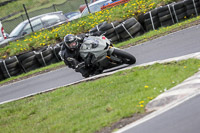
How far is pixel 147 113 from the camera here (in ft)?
Result: 20.7

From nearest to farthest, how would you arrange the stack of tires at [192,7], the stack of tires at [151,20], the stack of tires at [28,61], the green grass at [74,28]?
the stack of tires at [192,7] < the stack of tires at [151,20] < the stack of tires at [28,61] < the green grass at [74,28]

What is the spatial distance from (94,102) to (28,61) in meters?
10.4

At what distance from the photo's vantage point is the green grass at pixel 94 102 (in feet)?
22.7

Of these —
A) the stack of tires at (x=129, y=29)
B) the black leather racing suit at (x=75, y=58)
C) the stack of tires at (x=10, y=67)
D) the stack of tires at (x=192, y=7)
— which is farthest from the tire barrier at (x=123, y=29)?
the black leather racing suit at (x=75, y=58)

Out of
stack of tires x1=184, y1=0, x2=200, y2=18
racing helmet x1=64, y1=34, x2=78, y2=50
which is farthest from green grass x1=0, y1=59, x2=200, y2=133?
stack of tires x1=184, y1=0, x2=200, y2=18

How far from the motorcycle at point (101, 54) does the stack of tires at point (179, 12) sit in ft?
23.1

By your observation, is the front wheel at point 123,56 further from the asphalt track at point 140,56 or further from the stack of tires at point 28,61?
the stack of tires at point 28,61

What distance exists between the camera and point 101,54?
1089 centimetres

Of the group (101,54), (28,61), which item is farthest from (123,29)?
(101,54)

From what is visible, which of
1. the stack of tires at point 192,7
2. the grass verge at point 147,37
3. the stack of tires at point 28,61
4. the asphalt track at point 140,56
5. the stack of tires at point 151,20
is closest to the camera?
the asphalt track at point 140,56

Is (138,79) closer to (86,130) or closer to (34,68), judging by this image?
(86,130)

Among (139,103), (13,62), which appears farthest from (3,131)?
(13,62)

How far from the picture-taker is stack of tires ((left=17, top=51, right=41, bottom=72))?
17797 millimetres

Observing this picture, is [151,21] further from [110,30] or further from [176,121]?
[176,121]
